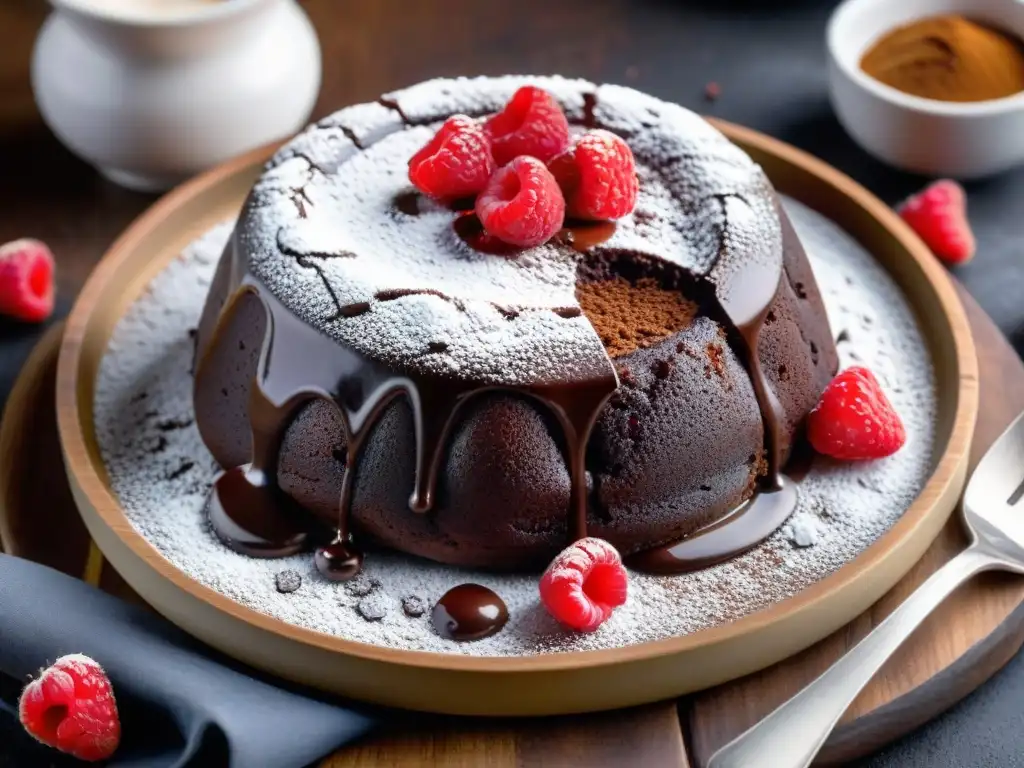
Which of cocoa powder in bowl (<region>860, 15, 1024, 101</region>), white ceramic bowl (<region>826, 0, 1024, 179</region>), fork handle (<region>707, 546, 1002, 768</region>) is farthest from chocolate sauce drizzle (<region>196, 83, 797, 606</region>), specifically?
cocoa powder in bowl (<region>860, 15, 1024, 101</region>)

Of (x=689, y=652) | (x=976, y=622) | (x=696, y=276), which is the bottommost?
(x=976, y=622)

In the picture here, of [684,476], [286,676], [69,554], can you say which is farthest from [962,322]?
[69,554]

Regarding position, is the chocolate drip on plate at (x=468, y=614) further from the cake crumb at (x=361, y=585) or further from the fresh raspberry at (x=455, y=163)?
the fresh raspberry at (x=455, y=163)

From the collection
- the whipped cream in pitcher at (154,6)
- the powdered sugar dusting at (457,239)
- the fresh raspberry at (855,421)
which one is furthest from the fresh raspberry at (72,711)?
the whipped cream in pitcher at (154,6)

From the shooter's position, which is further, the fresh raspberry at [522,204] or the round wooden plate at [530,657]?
the fresh raspberry at [522,204]

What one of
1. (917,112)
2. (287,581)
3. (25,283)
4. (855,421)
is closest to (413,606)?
(287,581)

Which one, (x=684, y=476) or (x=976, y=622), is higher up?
(x=684, y=476)

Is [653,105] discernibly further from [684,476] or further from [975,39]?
[975,39]
